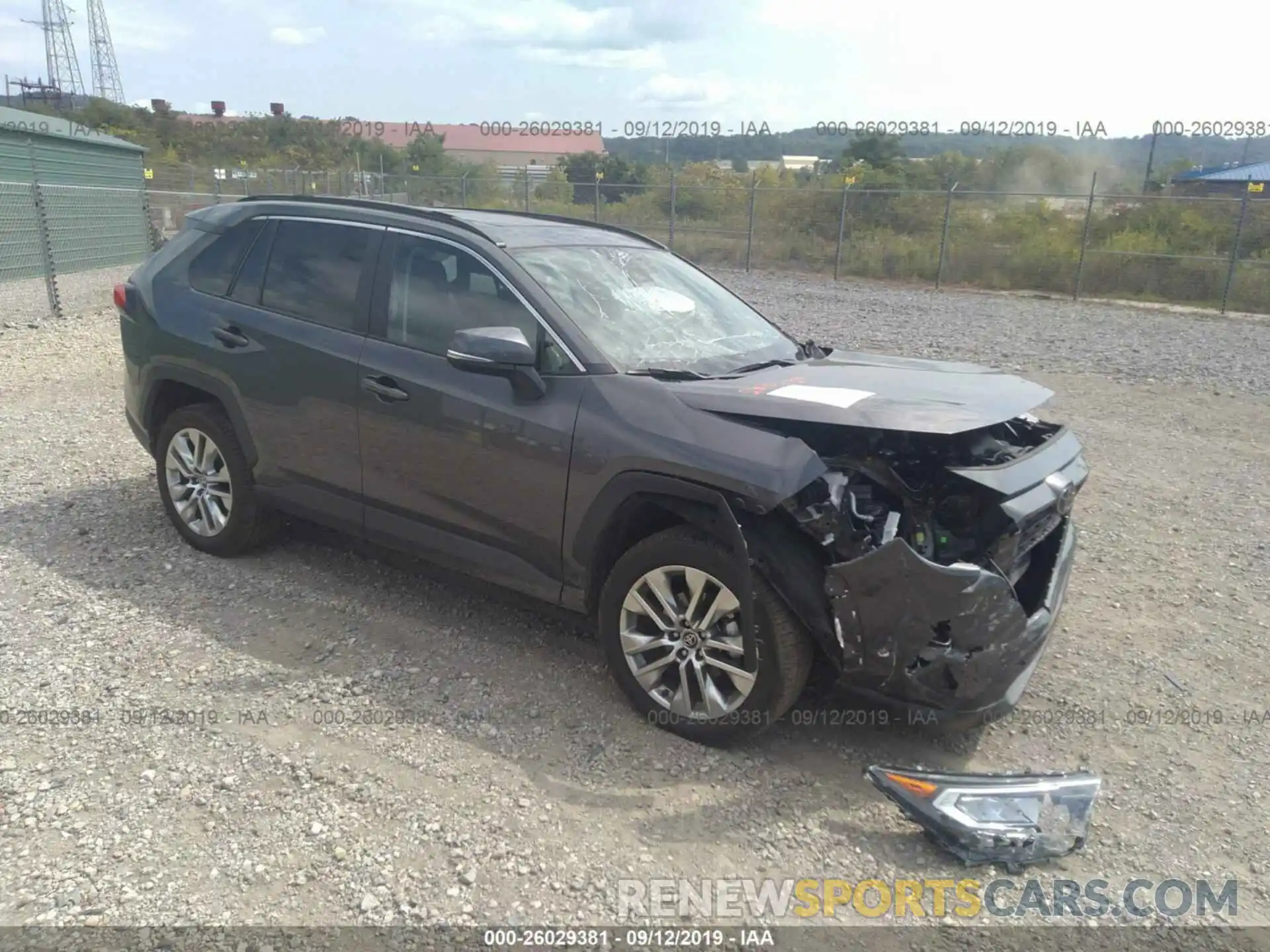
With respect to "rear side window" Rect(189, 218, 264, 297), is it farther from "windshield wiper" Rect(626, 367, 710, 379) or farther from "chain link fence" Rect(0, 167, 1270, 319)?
"chain link fence" Rect(0, 167, 1270, 319)

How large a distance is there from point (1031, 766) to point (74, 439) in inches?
272

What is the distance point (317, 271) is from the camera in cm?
450

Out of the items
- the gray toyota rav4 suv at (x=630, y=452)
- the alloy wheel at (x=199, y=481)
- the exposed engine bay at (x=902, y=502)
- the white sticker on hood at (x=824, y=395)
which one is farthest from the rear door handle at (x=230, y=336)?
the exposed engine bay at (x=902, y=502)

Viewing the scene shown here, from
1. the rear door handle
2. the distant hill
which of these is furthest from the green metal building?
the distant hill

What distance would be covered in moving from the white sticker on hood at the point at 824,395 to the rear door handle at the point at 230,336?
8.96 feet

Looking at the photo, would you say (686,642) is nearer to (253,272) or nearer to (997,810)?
(997,810)

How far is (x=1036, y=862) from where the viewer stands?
290 cm

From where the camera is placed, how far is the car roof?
4.21 metres

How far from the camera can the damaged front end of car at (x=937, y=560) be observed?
299 centimetres

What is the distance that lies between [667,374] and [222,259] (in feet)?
8.82

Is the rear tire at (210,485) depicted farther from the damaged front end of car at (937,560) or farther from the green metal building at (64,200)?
the green metal building at (64,200)

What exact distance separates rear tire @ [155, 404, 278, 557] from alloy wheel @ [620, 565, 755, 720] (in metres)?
2.37

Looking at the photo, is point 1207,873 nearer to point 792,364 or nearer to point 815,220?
point 792,364

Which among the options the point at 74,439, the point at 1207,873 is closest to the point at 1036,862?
the point at 1207,873
